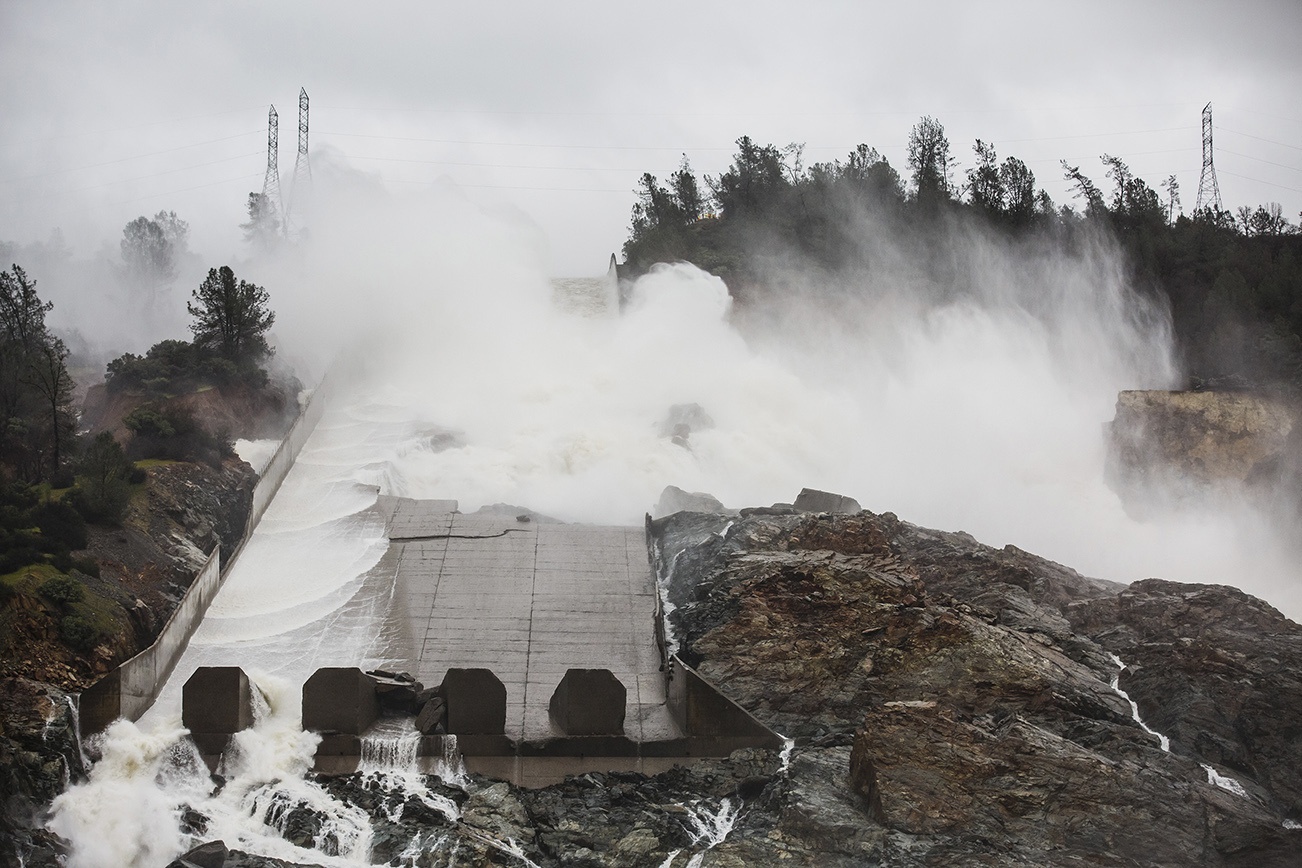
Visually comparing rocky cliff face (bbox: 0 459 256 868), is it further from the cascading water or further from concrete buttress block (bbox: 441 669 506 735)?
the cascading water

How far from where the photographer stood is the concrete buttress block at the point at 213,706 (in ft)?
81.5

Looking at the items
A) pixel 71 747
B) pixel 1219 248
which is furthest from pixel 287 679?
pixel 1219 248

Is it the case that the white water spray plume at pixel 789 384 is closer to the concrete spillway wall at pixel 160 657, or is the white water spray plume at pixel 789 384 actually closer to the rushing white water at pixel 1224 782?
the concrete spillway wall at pixel 160 657

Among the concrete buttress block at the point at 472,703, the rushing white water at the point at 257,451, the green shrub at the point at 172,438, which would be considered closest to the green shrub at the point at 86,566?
the green shrub at the point at 172,438

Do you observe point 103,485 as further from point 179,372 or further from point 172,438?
point 179,372

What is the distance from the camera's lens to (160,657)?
27.2 meters

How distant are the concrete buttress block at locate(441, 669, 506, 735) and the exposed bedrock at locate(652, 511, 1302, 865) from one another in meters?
5.41

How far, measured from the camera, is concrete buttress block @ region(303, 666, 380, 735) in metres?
25.4

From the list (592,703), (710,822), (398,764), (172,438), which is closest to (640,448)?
(172,438)

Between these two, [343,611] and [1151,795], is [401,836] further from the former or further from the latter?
[1151,795]

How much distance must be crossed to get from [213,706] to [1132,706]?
19549mm

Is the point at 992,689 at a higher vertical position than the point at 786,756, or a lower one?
higher

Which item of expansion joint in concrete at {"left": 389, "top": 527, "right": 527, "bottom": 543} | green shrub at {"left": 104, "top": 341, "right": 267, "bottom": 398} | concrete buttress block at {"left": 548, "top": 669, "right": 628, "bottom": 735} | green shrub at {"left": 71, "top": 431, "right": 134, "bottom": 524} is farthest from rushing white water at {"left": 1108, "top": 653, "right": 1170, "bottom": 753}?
green shrub at {"left": 104, "top": 341, "right": 267, "bottom": 398}

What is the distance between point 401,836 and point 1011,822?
11.2m
